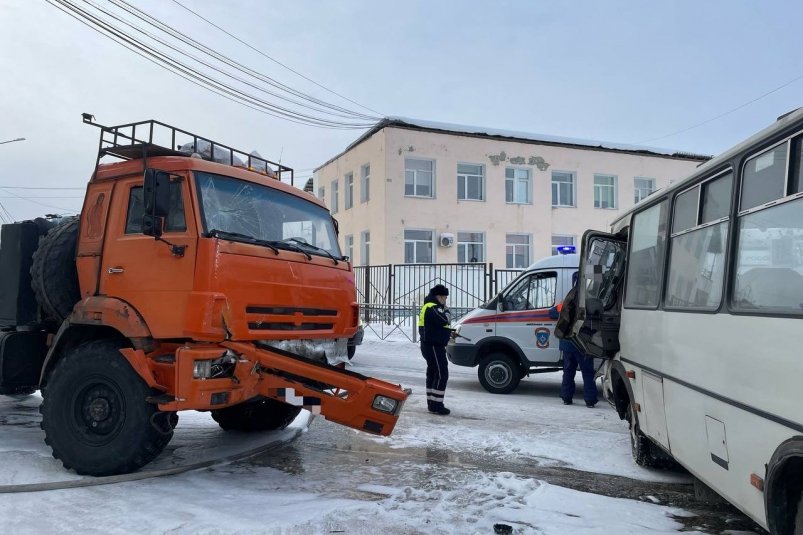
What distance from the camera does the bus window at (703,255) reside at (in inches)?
145

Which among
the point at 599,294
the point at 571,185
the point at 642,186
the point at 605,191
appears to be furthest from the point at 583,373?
the point at 642,186

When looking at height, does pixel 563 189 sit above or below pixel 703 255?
above

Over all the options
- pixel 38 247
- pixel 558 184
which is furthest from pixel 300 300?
pixel 558 184

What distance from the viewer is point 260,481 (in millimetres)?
5129

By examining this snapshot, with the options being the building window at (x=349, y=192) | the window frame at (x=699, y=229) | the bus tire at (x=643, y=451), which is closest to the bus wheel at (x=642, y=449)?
the bus tire at (x=643, y=451)

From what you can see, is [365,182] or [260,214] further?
[365,182]

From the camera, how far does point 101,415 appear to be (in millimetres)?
4988

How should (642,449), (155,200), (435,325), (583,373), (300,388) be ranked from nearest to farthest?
(155,200) < (300,388) < (642,449) < (435,325) < (583,373)

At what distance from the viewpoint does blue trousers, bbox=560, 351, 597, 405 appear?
8906mm

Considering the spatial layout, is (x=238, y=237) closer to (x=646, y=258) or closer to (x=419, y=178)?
(x=646, y=258)

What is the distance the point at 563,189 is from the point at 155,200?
22667 millimetres

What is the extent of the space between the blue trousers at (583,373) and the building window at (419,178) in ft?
47.6

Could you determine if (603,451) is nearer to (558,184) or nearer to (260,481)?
(260,481)

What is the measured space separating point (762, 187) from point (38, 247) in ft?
20.6
